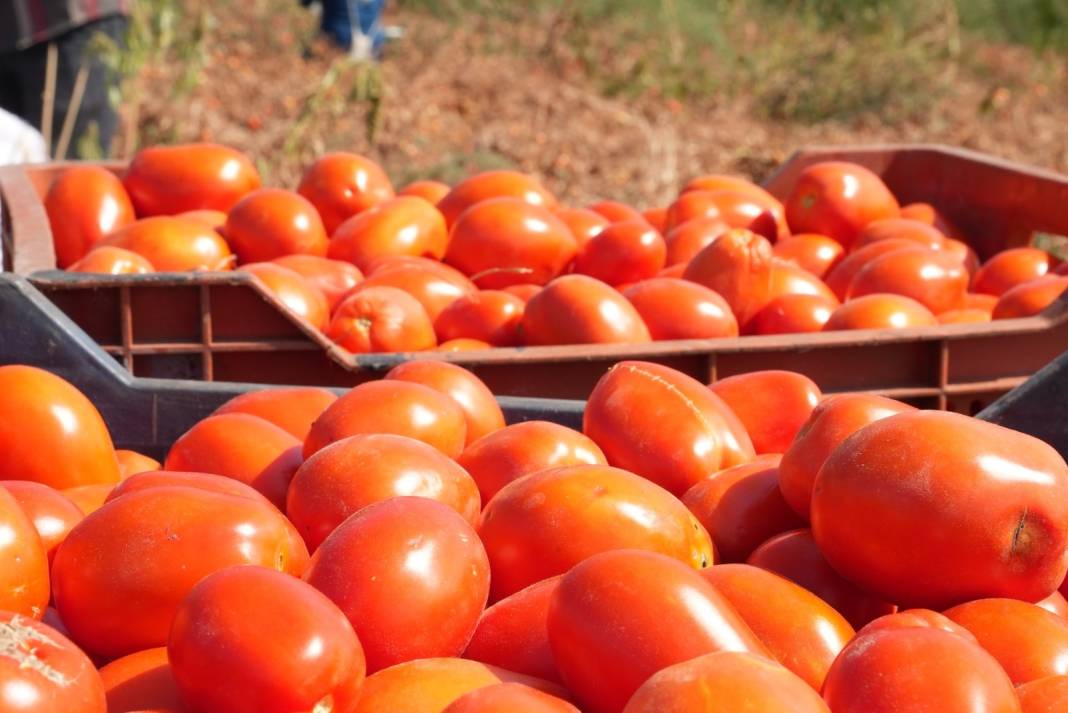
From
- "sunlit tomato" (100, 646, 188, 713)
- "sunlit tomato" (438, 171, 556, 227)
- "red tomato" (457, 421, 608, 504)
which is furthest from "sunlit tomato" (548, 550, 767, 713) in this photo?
"sunlit tomato" (438, 171, 556, 227)

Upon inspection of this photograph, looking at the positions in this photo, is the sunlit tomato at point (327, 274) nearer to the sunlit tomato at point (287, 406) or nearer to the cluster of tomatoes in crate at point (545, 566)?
the sunlit tomato at point (287, 406)

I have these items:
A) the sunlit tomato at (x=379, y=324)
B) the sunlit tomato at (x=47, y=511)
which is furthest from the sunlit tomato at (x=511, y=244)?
the sunlit tomato at (x=47, y=511)

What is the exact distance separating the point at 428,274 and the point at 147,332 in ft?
2.18

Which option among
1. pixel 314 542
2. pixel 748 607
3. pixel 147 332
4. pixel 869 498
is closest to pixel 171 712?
pixel 314 542

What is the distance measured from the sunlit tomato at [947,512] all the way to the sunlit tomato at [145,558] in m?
0.60

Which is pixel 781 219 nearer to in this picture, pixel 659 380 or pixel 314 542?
pixel 659 380

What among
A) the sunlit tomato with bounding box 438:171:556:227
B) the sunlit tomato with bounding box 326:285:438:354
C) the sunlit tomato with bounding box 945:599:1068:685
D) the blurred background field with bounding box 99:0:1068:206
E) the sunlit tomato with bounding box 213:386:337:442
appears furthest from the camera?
the blurred background field with bounding box 99:0:1068:206

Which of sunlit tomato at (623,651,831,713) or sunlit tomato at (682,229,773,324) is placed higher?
sunlit tomato at (623,651,831,713)

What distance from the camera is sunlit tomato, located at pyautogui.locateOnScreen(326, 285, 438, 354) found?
288 centimetres

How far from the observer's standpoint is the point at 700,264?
3.21 meters

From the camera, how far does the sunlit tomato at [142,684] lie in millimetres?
1225

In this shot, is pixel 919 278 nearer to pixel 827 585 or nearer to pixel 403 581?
pixel 827 585

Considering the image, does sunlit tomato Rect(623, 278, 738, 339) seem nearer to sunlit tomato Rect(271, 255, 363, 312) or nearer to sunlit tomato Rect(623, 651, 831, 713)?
sunlit tomato Rect(271, 255, 363, 312)

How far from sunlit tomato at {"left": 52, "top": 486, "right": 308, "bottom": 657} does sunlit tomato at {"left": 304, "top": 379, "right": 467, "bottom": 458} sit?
1.23ft
